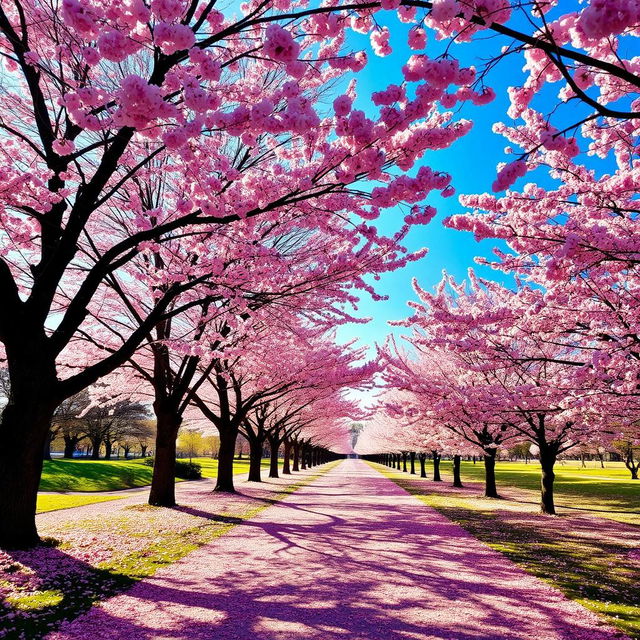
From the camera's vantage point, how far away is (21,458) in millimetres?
7102

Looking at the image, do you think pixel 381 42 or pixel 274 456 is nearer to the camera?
pixel 381 42

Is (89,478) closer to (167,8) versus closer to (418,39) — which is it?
(167,8)

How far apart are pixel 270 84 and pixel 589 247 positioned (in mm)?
8073

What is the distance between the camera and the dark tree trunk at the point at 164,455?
44.7ft

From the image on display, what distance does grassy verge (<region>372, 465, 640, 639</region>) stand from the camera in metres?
5.77

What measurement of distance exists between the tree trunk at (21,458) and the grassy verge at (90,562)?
0.45 meters

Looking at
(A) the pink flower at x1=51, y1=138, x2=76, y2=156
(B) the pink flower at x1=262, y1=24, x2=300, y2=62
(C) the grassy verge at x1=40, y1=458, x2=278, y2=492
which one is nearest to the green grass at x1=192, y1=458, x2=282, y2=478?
(C) the grassy verge at x1=40, y1=458, x2=278, y2=492

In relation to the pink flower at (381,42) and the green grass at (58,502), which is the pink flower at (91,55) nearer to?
the pink flower at (381,42)

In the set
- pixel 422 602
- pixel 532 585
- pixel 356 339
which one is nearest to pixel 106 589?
pixel 422 602

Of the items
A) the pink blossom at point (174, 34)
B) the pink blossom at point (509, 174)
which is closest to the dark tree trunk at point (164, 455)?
the pink blossom at point (174, 34)

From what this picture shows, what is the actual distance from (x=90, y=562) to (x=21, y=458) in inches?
82.2

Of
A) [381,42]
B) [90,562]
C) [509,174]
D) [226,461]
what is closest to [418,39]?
[381,42]

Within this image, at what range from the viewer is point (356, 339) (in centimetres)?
2344

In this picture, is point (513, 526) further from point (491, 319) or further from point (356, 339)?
point (356, 339)
